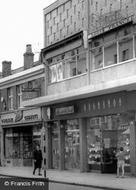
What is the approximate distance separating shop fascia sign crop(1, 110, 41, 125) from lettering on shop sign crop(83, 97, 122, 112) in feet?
25.2

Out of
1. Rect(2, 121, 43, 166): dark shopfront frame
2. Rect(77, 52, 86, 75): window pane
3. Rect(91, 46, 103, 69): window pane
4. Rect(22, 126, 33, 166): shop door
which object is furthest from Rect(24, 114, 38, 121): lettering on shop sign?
Rect(91, 46, 103, 69): window pane

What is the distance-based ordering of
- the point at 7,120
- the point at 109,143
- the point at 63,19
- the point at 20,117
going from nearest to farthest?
the point at 109,143 < the point at 63,19 < the point at 20,117 < the point at 7,120

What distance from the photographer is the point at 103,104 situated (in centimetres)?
2766

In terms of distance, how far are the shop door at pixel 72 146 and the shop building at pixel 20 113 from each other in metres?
3.72

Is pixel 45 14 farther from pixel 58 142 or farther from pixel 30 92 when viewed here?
pixel 58 142

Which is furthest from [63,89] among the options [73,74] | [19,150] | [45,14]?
[19,150]

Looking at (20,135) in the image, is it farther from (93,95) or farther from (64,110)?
(93,95)

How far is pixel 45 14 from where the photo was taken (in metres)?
37.5

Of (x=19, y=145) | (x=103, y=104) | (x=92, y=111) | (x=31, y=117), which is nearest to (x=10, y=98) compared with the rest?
(x=19, y=145)

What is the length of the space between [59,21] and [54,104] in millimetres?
6026

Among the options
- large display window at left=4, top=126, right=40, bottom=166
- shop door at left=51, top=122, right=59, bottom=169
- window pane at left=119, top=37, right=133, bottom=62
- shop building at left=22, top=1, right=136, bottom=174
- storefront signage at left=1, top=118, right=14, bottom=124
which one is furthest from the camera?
storefront signage at left=1, top=118, right=14, bottom=124

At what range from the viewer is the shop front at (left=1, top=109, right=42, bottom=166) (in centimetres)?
3825

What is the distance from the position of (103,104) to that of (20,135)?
628 inches

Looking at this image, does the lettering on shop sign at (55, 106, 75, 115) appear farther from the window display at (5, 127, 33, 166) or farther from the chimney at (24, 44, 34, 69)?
the chimney at (24, 44, 34, 69)
